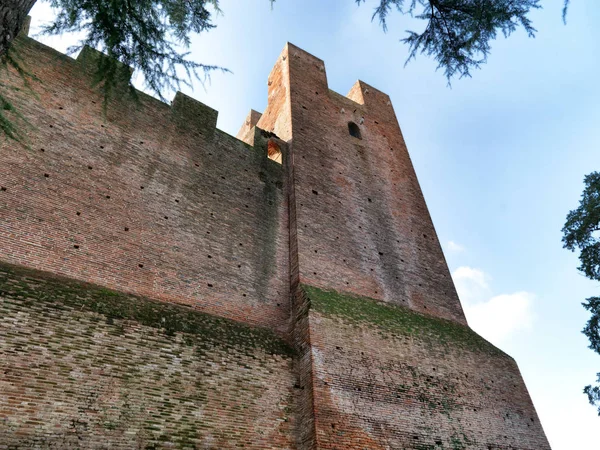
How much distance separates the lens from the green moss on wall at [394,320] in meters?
8.03

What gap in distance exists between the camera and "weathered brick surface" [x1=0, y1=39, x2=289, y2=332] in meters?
6.67

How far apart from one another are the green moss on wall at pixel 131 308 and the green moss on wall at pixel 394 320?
1.18 meters

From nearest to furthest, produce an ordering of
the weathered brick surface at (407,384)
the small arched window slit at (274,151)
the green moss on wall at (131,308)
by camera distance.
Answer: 1. the green moss on wall at (131,308)
2. the weathered brick surface at (407,384)
3. the small arched window slit at (274,151)

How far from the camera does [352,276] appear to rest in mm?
9344

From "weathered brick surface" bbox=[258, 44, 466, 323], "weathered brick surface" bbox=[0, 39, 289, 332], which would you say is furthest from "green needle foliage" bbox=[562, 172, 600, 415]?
"weathered brick surface" bbox=[0, 39, 289, 332]

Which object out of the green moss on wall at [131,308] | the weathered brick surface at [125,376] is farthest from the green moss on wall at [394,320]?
the weathered brick surface at [125,376]

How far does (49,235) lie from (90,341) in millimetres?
1976

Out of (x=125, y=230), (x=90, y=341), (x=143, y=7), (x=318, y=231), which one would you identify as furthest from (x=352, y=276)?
(x=143, y=7)

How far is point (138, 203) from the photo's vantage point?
7.87 meters

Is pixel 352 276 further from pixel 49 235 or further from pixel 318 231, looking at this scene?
pixel 49 235

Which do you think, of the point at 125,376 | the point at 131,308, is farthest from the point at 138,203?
the point at 125,376

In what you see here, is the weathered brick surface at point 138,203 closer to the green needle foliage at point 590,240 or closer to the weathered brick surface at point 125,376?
the weathered brick surface at point 125,376

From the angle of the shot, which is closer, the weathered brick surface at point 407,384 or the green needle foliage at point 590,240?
the weathered brick surface at point 407,384

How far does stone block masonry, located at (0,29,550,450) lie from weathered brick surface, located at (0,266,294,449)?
2 cm
